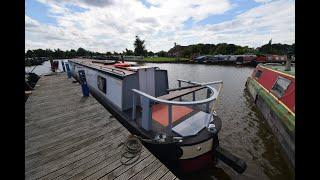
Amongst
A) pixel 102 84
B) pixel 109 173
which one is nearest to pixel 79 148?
pixel 109 173

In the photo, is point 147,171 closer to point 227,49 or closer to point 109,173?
point 109,173

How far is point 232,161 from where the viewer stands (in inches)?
198

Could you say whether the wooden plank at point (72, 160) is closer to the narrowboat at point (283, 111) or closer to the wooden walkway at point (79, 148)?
the wooden walkway at point (79, 148)

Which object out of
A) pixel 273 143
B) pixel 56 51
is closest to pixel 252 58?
pixel 273 143

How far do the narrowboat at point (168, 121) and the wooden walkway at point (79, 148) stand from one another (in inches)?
21.2

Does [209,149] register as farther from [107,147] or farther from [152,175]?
[107,147]

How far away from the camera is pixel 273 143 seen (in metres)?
7.64

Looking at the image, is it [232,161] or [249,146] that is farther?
[249,146]

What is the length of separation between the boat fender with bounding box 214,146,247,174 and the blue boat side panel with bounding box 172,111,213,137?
775mm

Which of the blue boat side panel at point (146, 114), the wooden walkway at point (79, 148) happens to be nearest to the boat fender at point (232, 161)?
the wooden walkway at point (79, 148)

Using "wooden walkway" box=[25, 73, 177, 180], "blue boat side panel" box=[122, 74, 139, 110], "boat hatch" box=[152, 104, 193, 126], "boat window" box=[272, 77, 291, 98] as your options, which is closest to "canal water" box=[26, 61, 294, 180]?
"boat window" box=[272, 77, 291, 98]

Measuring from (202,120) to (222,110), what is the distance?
6430mm

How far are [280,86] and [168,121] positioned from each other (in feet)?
22.3

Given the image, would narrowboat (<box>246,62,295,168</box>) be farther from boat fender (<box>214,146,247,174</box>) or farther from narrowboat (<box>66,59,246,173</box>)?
narrowboat (<box>66,59,246,173</box>)
